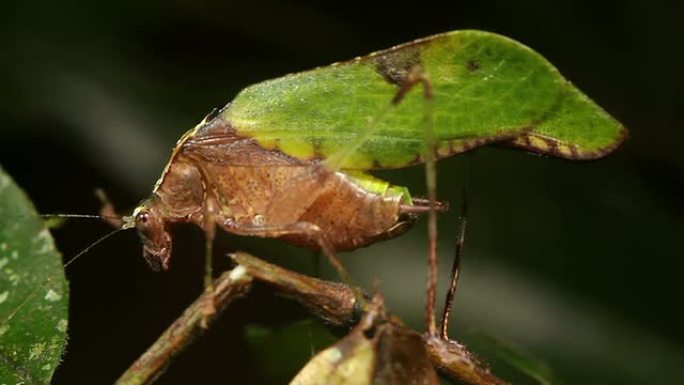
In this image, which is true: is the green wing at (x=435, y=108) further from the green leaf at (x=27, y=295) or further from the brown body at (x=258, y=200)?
the green leaf at (x=27, y=295)

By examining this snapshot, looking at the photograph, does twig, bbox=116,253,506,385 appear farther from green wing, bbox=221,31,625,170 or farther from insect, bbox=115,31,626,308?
green wing, bbox=221,31,625,170

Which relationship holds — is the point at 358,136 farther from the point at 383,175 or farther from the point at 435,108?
the point at 383,175

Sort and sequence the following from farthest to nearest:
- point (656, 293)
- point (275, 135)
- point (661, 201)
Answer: point (661, 201) → point (656, 293) → point (275, 135)

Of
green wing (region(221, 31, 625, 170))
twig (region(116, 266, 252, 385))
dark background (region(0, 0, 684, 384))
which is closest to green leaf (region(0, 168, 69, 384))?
twig (region(116, 266, 252, 385))

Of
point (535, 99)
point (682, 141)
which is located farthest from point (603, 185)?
point (535, 99)

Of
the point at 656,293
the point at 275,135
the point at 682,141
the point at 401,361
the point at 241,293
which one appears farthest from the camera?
the point at 682,141

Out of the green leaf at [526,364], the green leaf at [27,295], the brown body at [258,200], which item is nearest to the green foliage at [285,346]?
the brown body at [258,200]

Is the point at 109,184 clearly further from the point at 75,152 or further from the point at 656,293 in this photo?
the point at 656,293

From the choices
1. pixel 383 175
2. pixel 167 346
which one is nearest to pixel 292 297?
pixel 167 346
